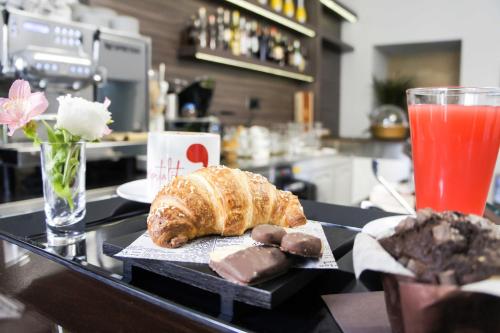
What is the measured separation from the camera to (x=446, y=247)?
32 centimetres

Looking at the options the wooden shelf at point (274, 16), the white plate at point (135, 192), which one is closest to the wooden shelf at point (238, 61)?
the wooden shelf at point (274, 16)

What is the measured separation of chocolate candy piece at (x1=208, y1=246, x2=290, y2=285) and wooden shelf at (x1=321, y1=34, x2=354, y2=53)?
516 centimetres

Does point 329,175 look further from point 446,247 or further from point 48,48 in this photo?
point 446,247

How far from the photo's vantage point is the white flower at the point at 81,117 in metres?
0.66

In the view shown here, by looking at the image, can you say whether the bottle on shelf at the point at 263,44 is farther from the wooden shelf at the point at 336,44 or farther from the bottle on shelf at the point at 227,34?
the wooden shelf at the point at 336,44

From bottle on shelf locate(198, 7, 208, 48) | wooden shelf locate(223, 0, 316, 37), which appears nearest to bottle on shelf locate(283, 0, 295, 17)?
wooden shelf locate(223, 0, 316, 37)

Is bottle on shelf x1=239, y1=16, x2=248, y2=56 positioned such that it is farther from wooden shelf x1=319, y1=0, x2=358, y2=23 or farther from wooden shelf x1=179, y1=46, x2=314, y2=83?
wooden shelf x1=319, y1=0, x2=358, y2=23

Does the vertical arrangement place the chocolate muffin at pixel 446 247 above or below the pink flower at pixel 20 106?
below

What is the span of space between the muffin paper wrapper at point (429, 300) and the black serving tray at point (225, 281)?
9 cm

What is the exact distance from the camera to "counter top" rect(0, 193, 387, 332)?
42 centimetres

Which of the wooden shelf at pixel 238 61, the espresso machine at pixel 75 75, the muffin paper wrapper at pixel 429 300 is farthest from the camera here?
the wooden shelf at pixel 238 61

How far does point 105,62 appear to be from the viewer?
224 centimetres

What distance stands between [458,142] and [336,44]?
5334 millimetres

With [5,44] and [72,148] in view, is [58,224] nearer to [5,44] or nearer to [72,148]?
[72,148]
